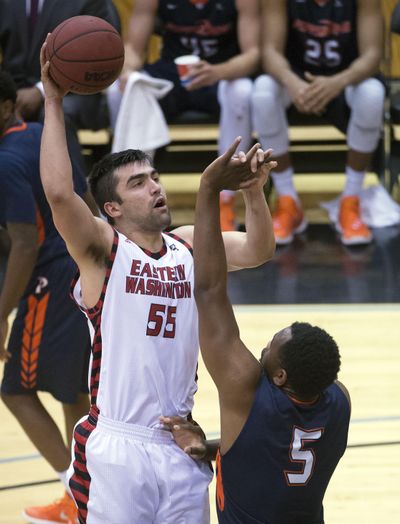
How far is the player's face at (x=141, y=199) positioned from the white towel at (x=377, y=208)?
4.93 meters

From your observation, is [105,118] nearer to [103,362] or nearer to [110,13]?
[110,13]

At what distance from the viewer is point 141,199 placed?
333 centimetres

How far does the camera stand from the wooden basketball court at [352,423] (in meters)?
4.54

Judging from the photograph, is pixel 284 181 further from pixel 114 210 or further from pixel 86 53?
pixel 114 210

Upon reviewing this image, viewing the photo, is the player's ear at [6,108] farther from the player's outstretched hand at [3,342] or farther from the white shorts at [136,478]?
the white shorts at [136,478]

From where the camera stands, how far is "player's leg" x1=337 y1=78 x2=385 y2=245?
303 inches

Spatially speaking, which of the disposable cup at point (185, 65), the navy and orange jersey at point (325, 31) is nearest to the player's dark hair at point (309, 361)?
the disposable cup at point (185, 65)

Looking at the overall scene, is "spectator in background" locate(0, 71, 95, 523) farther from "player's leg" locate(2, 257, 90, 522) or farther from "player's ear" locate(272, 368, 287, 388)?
"player's ear" locate(272, 368, 287, 388)

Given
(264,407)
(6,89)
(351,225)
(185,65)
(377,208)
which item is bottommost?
(377,208)

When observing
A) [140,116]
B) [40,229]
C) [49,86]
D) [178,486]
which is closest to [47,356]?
[40,229]

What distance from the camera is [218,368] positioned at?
9.52 ft

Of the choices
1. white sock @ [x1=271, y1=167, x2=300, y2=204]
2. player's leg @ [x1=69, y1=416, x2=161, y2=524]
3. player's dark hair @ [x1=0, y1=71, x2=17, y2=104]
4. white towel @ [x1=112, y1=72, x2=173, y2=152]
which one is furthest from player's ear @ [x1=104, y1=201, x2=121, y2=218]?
white sock @ [x1=271, y1=167, x2=300, y2=204]

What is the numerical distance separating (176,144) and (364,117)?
199 cm

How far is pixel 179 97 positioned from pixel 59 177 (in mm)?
5159
